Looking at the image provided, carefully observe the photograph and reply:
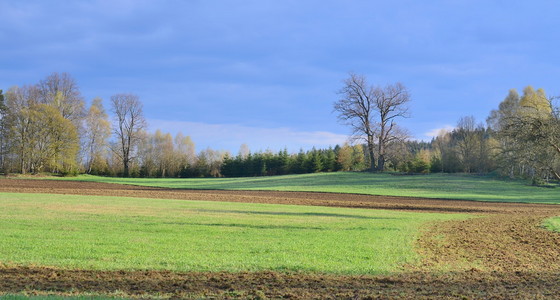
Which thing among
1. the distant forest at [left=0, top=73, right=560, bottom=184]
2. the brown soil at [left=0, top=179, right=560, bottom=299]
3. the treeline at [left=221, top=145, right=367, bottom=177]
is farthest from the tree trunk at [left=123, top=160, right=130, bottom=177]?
the brown soil at [left=0, top=179, right=560, bottom=299]

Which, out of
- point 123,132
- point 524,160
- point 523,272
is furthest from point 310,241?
point 123,132

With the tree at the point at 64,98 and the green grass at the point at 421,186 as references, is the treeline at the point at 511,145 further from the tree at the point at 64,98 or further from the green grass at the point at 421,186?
the tree at the point at 64,98

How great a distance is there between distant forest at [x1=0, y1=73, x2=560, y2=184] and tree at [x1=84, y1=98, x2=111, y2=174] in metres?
0.17

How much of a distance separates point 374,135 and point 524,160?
137 feet

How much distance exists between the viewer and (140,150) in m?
84.9

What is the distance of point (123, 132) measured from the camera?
80.0m

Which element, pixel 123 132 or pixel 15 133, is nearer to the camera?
pixel 15 133

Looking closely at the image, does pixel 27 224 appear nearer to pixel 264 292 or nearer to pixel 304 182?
pixel 264 292

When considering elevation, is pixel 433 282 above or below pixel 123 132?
below

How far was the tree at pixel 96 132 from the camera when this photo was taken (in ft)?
246

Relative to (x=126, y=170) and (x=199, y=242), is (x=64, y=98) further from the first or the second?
(x=199, y=242)

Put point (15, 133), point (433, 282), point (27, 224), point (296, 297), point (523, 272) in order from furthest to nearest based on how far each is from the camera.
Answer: point (15, 133) < point (27, 224) < point (523, 272) < point (433, 282) < point (296, 297)

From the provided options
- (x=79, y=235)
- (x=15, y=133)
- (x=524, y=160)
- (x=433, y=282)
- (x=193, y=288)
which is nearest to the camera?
(x=193, y=288)

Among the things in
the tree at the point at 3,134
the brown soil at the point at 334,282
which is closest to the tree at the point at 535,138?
the brown soil at the point at 334,282
